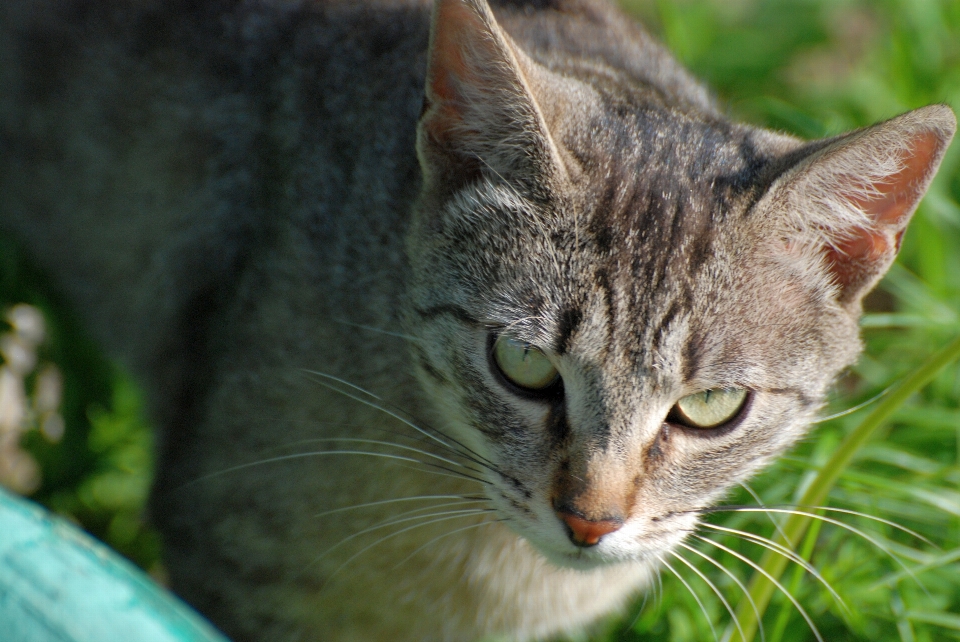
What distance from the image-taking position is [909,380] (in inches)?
85.6

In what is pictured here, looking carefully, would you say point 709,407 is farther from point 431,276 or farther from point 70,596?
point 70,596

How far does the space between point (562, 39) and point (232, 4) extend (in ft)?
3.00

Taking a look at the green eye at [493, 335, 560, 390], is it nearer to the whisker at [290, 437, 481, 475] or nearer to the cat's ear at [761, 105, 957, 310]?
the whisker at [290, 437, 481, 475]

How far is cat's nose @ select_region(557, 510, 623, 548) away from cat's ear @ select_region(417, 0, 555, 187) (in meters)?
0.69

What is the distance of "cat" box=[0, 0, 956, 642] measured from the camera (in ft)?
6.33

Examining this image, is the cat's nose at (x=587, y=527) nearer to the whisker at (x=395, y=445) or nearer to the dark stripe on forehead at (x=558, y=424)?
the dark stripe on forehead at (x=558, y=424)

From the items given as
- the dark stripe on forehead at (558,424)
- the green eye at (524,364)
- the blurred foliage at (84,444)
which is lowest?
the blurred foliage at (84,444)

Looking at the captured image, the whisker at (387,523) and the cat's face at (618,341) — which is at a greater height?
the cat's face at (618,341)

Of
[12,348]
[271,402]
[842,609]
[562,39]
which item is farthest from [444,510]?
[12,348]

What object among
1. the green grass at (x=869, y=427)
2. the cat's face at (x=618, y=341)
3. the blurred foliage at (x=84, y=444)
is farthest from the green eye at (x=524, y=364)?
the blurred foliage at (x=84, y=444)

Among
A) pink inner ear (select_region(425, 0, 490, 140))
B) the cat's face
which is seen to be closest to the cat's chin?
the cat's face

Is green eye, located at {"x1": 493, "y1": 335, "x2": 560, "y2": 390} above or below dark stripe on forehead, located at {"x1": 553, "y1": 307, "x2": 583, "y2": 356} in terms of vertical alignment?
below

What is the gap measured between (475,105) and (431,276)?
37 cm

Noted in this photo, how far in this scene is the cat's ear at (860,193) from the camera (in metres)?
1.87
